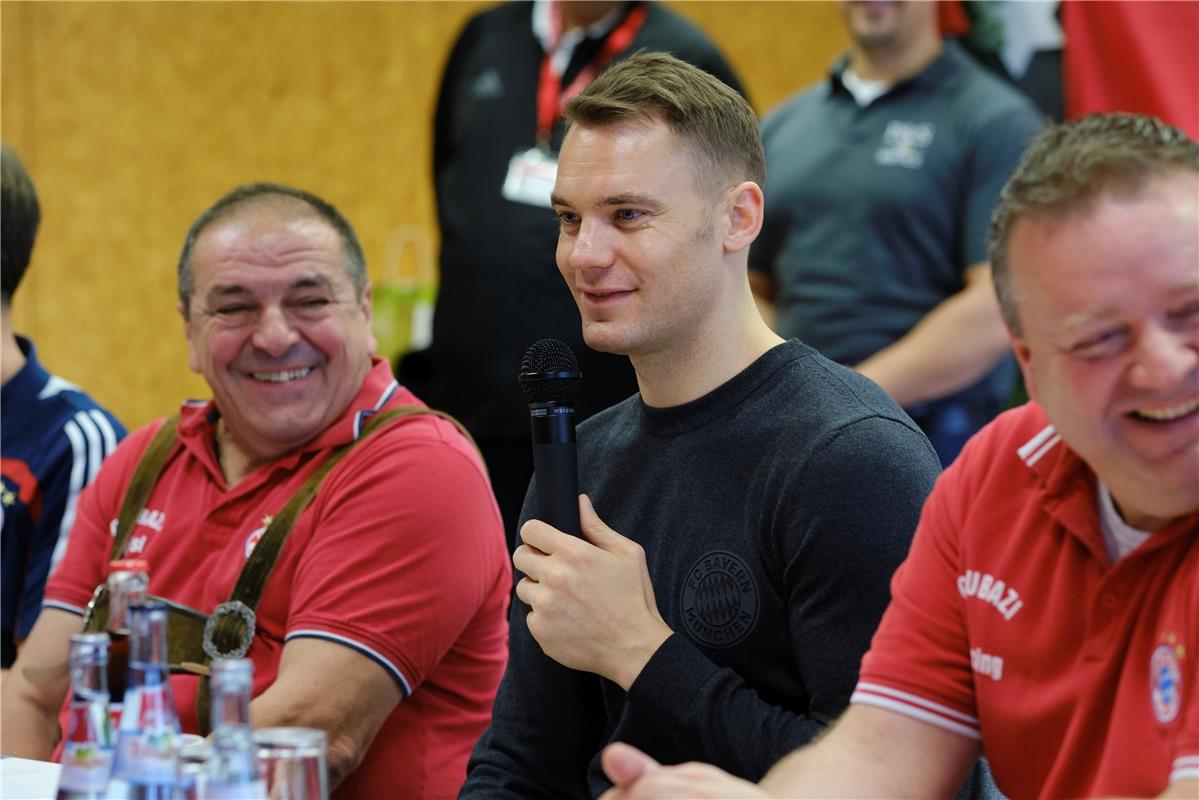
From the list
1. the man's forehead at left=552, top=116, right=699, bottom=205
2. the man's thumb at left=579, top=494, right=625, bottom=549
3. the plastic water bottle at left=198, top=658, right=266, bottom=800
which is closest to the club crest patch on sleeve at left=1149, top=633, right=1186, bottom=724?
the man's thumb at left=579, top=494, right=625, bottom=549

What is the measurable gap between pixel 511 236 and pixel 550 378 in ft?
6.44

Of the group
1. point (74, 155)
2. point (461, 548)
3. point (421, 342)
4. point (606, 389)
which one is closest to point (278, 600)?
point (461, 548)

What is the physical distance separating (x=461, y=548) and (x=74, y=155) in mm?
4128

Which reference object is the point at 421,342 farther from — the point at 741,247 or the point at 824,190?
the point at 741,247

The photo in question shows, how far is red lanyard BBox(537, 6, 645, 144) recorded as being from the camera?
12.4 ft

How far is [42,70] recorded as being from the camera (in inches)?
230

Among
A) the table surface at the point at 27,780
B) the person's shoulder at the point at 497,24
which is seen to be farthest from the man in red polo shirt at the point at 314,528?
the person's shoulder at the point at 497,24

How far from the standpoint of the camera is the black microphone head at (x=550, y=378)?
1860 mm

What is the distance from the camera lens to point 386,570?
2.34 meters

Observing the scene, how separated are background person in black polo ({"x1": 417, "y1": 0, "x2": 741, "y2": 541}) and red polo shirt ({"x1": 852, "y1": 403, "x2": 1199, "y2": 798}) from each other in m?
1.94

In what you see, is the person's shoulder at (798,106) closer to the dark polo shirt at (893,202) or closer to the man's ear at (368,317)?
the dark polo shirt at (893,202)

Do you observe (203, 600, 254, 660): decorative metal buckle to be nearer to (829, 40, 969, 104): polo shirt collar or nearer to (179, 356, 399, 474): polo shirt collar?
(179, 356, 399, 474): polo shirt collar

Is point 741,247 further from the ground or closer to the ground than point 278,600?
further from the ground

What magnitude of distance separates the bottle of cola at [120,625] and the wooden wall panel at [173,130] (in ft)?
15.3
